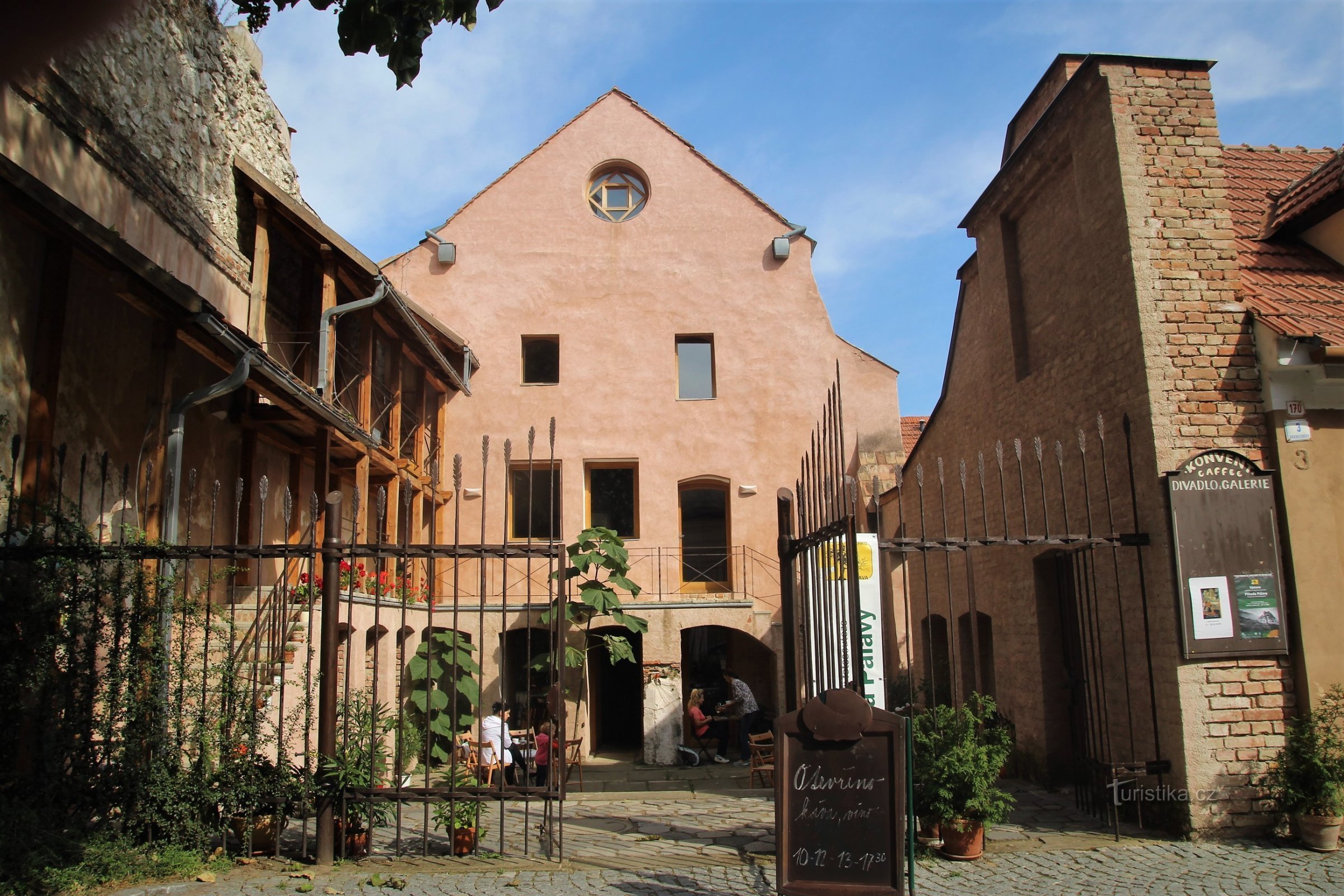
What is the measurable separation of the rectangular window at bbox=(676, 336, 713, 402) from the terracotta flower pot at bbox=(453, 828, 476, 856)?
10999 millimetres

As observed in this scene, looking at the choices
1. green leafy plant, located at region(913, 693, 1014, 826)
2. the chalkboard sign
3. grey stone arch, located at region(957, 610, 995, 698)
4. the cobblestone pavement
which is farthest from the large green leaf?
the chalkboard sign

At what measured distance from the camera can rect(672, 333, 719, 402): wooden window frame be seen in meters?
17.3

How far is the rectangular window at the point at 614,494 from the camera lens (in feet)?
55.9

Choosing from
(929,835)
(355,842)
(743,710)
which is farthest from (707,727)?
(355,842)

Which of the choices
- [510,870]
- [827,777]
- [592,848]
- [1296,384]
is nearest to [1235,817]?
[1296,384]

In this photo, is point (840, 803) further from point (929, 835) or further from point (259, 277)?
point (259, 277)

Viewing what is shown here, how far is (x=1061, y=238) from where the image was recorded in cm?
1020

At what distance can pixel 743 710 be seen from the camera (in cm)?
1482

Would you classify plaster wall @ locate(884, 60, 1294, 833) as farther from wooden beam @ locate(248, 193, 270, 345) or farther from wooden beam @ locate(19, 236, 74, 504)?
wooden beam @ locate(248, 193, 270, 345)

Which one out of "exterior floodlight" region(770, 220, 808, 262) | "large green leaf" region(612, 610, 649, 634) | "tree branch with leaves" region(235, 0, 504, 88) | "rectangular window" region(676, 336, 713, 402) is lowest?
"large green leaf" region(612, 610, 649, 634)

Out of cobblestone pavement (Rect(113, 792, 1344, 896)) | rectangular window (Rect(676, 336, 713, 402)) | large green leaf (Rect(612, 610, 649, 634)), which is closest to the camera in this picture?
cobblestone pavement (Rect(113, 792, 1344, 896))

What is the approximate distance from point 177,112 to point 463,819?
8.66 m

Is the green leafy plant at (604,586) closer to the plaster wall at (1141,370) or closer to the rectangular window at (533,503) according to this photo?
the rectangular window at (533,503)

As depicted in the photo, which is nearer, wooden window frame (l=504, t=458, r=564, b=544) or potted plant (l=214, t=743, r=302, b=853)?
→ potted plant (l=214, t=743, r=302, b=853)
